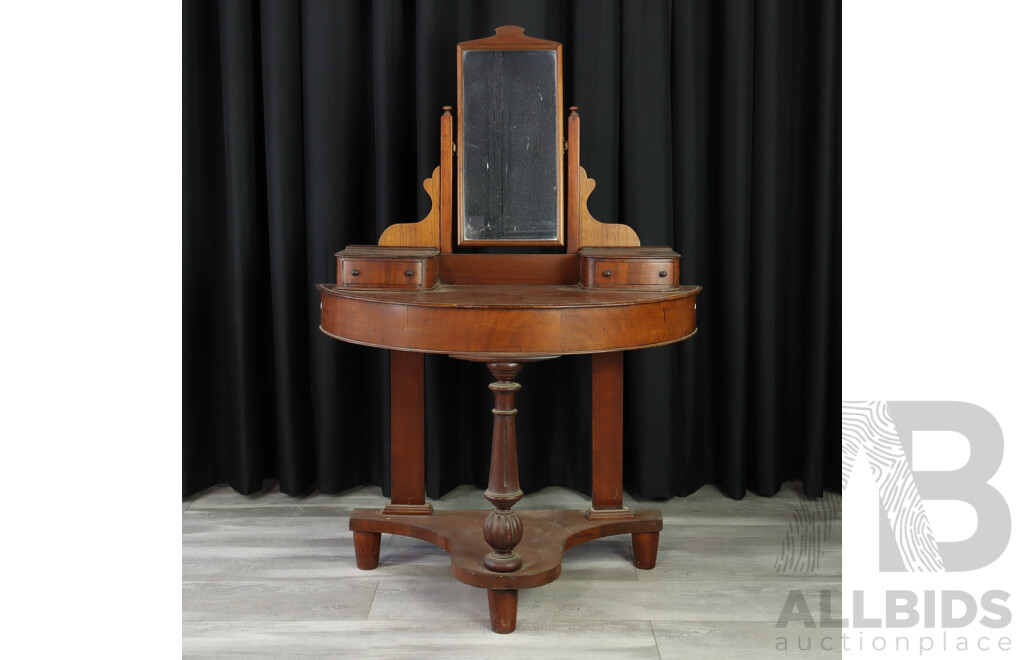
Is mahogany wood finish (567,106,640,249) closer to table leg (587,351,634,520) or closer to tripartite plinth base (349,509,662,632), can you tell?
table leg (587,351,634,520)

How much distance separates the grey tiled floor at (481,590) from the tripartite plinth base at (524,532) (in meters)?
0.08

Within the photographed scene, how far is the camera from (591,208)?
9.18ft

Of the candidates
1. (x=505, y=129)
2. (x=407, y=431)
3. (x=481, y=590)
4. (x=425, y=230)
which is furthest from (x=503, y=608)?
(x=505, y=129)

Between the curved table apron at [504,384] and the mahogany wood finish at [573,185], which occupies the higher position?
the mahogany wood finish at [573,185]

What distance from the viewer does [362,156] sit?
2869mm

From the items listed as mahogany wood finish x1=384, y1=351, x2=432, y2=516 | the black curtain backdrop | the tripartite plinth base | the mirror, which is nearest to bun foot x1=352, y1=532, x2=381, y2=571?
the tripartite plinth base

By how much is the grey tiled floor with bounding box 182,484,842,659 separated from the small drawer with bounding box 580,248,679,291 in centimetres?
81

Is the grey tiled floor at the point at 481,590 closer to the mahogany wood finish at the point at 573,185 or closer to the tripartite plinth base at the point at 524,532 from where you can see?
the tripartite plinth base at the point at 524,532

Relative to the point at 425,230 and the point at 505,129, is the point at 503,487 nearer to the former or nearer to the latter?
the point at 425,230

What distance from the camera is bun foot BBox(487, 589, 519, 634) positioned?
2.07 metres

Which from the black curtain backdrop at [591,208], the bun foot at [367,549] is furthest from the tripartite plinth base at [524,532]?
the black curtain backdrop at [591,208]

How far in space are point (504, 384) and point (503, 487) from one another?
255mm

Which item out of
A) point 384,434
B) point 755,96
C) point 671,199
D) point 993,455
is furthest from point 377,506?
point 993,455

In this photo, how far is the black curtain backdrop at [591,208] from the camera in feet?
9.04
